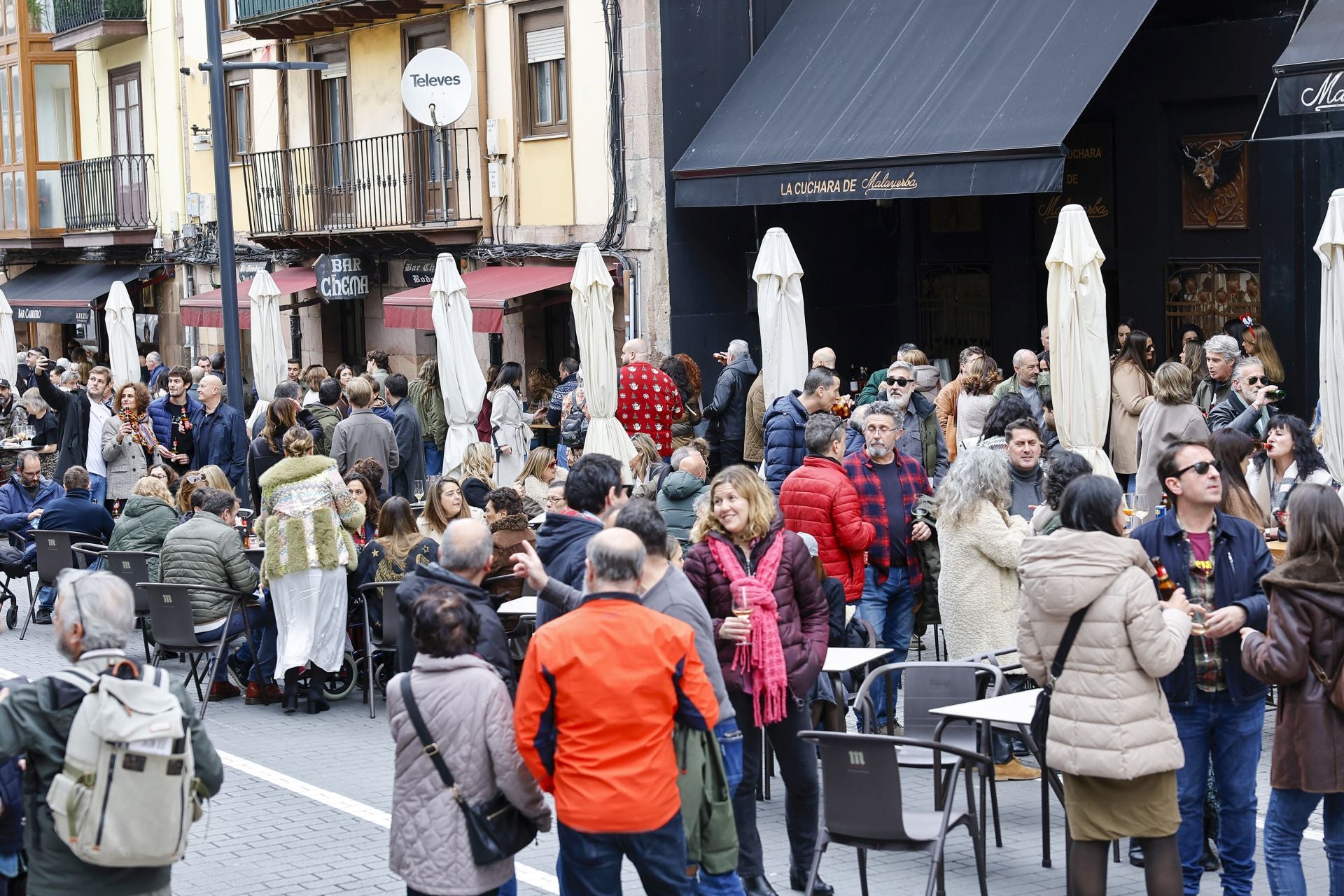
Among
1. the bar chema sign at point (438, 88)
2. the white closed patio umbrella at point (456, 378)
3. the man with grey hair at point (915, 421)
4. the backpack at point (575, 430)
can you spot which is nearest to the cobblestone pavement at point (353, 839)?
the man with grey hair at point (915, 421)

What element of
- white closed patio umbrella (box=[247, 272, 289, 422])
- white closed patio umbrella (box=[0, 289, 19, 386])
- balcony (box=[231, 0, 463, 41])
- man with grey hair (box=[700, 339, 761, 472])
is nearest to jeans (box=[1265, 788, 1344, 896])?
man with grey hair (box=[700, 339, 761, 472])

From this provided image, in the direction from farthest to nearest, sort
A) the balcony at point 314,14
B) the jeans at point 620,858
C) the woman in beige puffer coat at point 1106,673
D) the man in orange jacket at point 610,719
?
the balcony at point 314,14, the woman in beige puffer coat at point 1106,673, the jeans at point 620,858, the man in orange jacket at point 610,719

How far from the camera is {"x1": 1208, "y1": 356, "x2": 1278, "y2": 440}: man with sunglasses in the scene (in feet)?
38.6

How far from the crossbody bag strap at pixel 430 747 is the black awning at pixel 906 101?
11.1 metres

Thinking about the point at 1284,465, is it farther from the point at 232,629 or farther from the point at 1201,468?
the point at 232,629

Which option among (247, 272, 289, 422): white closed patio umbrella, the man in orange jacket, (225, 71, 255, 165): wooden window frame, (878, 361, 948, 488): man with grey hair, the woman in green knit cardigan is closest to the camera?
the man in orange jacket

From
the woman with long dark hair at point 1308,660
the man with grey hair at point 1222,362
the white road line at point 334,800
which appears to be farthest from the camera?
the man with grey hair at point 1222,362

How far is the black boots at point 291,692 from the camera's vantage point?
11.0 metres

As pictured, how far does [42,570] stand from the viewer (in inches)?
527

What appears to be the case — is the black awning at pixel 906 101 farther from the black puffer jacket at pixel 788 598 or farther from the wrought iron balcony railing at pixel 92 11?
the wrought iron balcony railing at pixel 92 11

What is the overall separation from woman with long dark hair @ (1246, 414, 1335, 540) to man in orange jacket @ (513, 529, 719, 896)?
217 inches

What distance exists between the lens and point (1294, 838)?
6.20m

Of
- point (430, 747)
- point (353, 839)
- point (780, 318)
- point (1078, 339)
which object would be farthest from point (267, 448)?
point (430, 747)

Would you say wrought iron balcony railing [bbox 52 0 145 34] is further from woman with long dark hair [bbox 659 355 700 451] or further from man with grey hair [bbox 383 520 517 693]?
man with grey hair [bbox 383 520 517 693]
